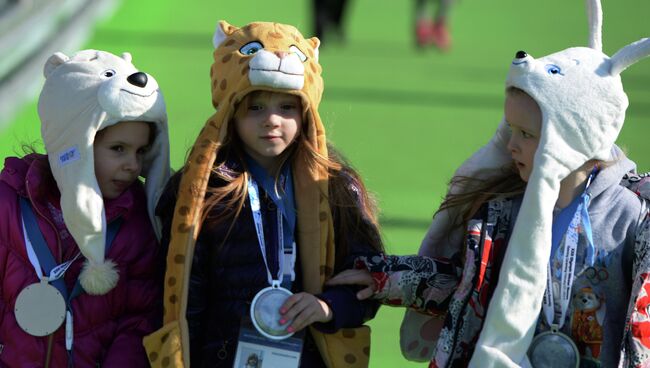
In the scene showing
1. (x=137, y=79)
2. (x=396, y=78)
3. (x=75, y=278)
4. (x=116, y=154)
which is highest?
(x=137, y=79)

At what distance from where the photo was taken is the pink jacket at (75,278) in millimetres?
4414

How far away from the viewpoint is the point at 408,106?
492 inches

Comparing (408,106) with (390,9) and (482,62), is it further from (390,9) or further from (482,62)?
(390,9)

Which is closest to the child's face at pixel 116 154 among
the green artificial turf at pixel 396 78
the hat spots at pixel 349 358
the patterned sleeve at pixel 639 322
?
the hat spots at pixel 349 358

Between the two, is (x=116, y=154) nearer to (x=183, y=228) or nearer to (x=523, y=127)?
(x=183, y=228)

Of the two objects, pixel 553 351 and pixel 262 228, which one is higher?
pixel 262 228

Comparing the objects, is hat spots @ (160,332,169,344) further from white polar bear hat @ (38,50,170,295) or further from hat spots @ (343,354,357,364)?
hat spots @ (343,354,357,364)

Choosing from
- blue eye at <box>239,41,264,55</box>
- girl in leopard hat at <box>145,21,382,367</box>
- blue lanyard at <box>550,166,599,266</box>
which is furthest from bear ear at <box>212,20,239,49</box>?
blue lanyard at <box>550,166,599,266</box>

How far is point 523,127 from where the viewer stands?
4.23m

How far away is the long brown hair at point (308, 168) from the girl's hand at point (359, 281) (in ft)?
0.40

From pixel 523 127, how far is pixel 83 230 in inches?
57.9

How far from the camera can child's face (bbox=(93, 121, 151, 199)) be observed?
451 centimetres

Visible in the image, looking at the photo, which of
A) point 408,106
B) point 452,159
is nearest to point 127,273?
point 452,159

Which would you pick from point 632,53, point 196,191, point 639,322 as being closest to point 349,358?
point 196,191
